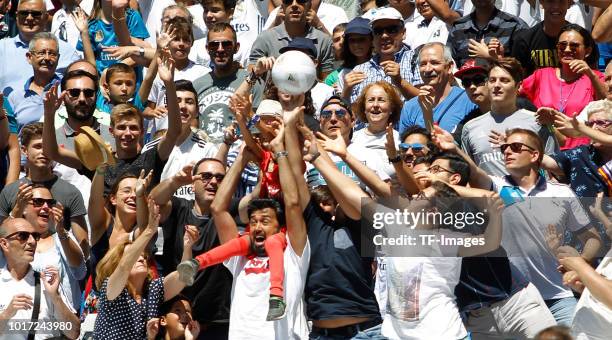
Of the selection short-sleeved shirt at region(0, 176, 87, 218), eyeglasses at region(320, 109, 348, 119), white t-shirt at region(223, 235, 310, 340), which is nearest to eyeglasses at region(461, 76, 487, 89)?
eyeglasses at region(320, 109, 348, 119)

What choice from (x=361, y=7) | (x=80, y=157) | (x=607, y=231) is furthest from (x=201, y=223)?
(x=361, y=7)

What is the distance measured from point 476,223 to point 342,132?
6.72ft

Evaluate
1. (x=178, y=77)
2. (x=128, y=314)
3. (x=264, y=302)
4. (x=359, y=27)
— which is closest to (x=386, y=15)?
(x=359, y=27)

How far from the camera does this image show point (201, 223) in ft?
38.6

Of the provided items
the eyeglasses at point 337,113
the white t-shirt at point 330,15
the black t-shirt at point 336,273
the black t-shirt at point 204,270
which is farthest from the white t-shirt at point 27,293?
the white t-shirt at point 330,15

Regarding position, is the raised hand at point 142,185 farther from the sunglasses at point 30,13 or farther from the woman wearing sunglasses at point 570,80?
the sunglasses at point 30,13

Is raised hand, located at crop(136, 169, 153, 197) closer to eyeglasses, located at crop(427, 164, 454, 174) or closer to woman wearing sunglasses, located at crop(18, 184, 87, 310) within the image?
woman wearing sunglasses, located at crop(18, 184, 87, 310)

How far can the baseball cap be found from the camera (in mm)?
12695

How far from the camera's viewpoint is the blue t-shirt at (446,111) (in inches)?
504

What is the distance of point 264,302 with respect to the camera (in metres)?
10.9

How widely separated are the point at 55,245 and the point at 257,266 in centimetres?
214

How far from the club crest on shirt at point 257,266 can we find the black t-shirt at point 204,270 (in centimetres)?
57

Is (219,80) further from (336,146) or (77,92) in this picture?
(336,146)

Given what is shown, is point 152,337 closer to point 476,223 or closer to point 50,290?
point 50,290
